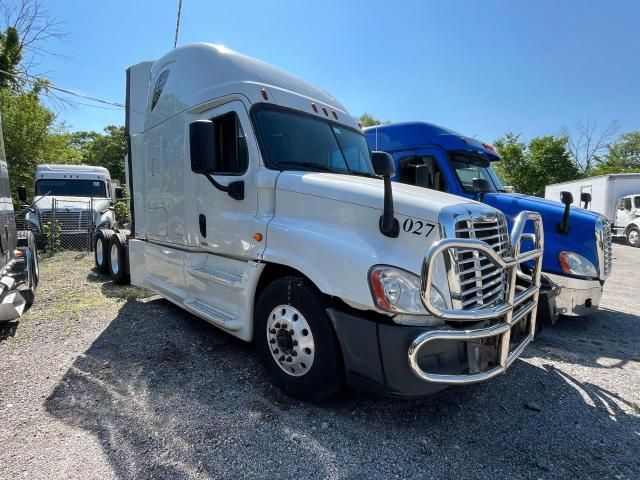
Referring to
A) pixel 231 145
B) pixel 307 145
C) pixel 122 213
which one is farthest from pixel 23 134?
pixel 307 145

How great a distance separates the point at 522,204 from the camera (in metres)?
5.66

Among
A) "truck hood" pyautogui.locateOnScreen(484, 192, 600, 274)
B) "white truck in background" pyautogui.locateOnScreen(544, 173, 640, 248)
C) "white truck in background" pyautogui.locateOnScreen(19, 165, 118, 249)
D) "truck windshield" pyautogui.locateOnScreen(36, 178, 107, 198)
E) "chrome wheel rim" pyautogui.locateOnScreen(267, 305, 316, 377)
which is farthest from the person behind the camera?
"white truck in background" pyautogui.locateOnScreen(544, 173, 640, 248)

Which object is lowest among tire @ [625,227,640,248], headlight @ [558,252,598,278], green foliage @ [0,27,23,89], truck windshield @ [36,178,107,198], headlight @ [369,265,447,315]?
tire @ [625,227,640,248]

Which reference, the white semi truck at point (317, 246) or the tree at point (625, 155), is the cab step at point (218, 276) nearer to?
the white semi truck at point (317, 246)

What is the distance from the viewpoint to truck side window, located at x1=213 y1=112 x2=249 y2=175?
12.2ft

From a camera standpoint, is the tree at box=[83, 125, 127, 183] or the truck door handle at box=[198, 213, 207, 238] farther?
the tree at box=[83, 125, 127, 183]

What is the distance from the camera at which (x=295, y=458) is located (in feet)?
8.48

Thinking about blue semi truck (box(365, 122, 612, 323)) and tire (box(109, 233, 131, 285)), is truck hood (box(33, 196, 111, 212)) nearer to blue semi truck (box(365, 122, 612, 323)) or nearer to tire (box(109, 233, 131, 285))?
tire (box(109, 233, 131, 285))

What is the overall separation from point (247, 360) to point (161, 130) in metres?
3.03

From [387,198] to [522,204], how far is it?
388cm

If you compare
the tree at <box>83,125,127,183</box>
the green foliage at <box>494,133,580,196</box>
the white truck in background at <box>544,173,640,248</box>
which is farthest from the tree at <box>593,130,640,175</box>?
the tree at <box>83,125,127,183</box>

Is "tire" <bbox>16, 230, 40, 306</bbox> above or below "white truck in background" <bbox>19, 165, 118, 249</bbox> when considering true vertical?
A: below

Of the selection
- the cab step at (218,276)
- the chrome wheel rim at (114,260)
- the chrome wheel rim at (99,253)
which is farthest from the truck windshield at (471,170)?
the chrome wheel rim at (99,253)

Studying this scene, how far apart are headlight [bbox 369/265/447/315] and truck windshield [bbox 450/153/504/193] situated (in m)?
4.00
